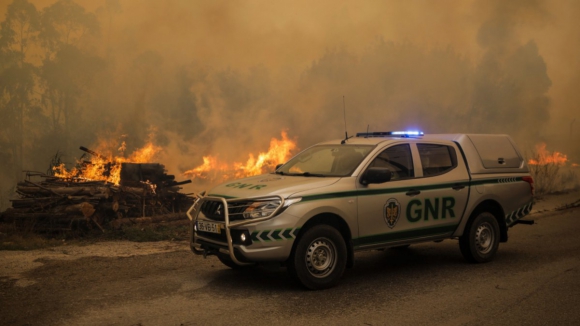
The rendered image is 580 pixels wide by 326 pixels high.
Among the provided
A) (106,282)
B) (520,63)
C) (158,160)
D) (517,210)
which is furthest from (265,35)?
(106,282)

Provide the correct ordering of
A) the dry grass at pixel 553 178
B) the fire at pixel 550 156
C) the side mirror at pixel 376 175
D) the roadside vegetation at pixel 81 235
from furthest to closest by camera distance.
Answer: the fire at pixel 550 156 < the dry grass at pixel 553 178 < the roadside vegetation at pixel 81 235 < the side mirror at pixel 376 175

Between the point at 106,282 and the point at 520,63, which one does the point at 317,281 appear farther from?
the point at 520,63

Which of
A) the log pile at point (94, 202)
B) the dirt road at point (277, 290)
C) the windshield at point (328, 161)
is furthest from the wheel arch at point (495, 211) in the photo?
the log pile at point (94, 202)

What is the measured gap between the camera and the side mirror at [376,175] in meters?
7.07

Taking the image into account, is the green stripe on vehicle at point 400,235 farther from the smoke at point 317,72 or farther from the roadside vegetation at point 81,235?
the smoke at point 317,72

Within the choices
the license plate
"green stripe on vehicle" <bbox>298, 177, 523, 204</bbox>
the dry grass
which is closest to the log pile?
the license plate

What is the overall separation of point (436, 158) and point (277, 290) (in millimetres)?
3033

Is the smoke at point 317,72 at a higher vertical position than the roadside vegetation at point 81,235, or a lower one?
higher

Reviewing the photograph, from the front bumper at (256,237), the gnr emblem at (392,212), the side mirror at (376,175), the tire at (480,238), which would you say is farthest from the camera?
the tire at (480,238)

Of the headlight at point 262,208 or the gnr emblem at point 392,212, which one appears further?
the gnr emblem at point 392,212

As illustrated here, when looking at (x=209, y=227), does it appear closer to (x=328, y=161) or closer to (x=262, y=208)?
(x=262, y=208)

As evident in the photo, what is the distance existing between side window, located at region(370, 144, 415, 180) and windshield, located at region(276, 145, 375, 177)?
20cm

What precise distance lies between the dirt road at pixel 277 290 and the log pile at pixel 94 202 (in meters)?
1.73

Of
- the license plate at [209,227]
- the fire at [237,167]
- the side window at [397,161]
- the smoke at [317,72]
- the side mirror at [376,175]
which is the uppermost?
the smoke at [317,72]
